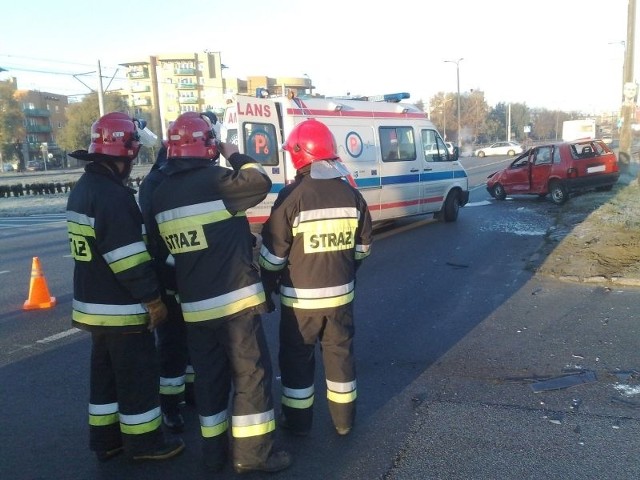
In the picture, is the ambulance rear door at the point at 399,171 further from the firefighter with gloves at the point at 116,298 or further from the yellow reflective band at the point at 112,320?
the yellow reflective band at the point at 112,320

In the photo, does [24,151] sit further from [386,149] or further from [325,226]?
[325,226]

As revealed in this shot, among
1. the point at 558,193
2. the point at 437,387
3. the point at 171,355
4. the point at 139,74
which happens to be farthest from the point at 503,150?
the point at 139,74

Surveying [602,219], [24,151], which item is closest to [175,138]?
[602,219]

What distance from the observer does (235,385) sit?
3381mm

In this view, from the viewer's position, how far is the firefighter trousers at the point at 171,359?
4.05 metres

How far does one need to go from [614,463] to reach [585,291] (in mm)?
4276

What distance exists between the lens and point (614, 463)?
3.35 metres

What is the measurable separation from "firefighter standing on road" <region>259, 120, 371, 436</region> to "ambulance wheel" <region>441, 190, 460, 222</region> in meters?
10.0

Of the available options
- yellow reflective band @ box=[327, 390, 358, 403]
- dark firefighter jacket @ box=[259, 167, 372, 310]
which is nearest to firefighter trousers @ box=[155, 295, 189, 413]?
dark firefighter jacket @ box=[259, 167, 372, 310]

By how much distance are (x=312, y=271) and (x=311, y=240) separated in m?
0.20

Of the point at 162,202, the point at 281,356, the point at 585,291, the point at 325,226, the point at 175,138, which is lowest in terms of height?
the point at 585,291

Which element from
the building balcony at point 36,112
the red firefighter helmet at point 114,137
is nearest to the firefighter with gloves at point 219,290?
the red firefighter helmet at point 114,137

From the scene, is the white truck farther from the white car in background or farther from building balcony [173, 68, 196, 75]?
building balcony [173, 68, 196, 75]

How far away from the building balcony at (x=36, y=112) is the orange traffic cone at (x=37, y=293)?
9808cm
